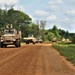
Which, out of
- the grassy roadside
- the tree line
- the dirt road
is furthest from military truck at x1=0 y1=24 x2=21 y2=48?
the tree line

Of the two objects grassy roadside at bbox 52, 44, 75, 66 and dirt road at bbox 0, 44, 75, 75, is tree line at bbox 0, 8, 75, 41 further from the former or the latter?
dirt road at bbox 0, 44, 75, 75

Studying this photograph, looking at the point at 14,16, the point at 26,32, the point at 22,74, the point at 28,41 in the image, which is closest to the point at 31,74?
the point at 22,74

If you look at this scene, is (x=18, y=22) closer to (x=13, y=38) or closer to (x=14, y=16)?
(x=14, y=16)

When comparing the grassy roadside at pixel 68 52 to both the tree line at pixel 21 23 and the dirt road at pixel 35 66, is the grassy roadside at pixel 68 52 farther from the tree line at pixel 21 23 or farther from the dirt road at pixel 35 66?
the tree line at pixel 21 23

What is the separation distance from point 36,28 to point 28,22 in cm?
539

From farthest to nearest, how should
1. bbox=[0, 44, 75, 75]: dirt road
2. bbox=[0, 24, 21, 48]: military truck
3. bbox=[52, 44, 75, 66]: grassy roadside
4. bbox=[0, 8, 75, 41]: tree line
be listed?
1. bbox=[0, 8, 75, 41]: tree line
2. bbox=[0, 24, 21, 48]: military truck
3. bbox=[52, 44, 75, 66]: grassy roadside
4. bbox=[0, 44, 75, 75]: dirt road

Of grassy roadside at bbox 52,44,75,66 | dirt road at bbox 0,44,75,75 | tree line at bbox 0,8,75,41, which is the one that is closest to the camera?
dirt road at bbox 0,44,75,75

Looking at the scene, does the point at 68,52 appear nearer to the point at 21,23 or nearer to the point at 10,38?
the point at 10,38

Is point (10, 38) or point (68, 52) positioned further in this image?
point (10, 38)

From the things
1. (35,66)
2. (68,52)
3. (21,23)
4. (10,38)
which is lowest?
(35,66)

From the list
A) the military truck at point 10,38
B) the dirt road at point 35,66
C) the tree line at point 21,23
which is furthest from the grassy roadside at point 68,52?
the tree line at point 21,23

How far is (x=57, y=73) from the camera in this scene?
14867 mm

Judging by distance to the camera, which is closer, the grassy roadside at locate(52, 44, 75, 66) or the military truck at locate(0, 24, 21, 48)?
the grassy roadside at locate(52, 44, 75, 66)

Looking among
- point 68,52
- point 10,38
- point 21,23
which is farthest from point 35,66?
point 21,23
